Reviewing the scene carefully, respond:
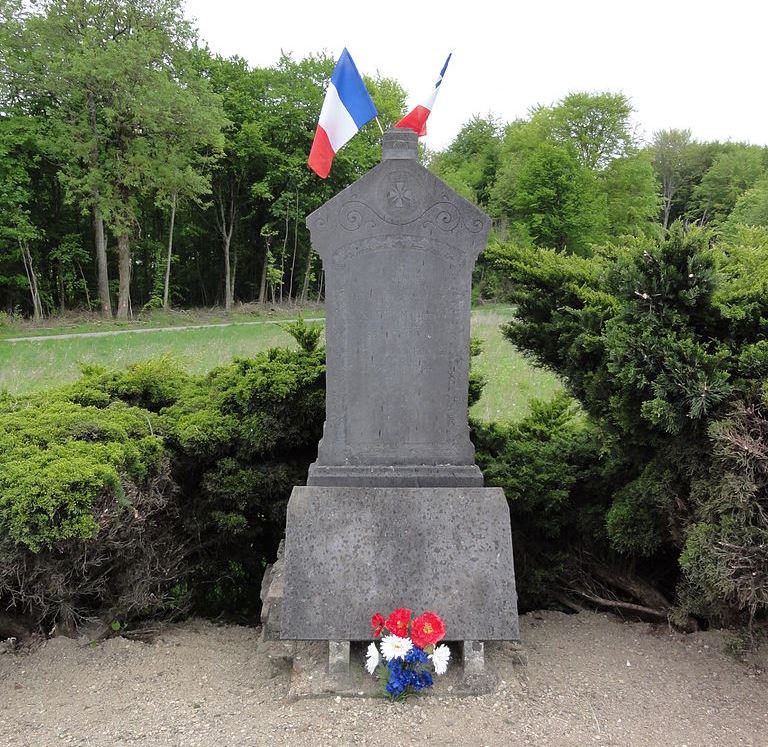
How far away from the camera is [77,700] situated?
10.3 feet

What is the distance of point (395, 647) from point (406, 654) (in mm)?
61

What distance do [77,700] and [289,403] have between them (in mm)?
2232

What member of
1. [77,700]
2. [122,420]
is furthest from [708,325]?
[77,700]

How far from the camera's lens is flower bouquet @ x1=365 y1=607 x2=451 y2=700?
3.09m

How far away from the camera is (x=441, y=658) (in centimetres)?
313

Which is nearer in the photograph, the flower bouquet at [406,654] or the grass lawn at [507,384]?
the flower bouquet at [406,654]

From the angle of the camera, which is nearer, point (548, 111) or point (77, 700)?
point (77, 700)

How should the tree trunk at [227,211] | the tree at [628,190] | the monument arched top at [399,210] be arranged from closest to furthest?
1. the monument arched top at [399,210]
2. the tree trunk at [227,211]
3. the tree at [628,190]

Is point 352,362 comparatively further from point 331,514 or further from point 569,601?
point 569,601

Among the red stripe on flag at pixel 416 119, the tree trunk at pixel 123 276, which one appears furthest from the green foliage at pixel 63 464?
the tree trunk at pixel 123 276

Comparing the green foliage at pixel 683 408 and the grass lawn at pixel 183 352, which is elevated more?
the green foliage at pixel 683 408

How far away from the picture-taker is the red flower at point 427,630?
123 inches

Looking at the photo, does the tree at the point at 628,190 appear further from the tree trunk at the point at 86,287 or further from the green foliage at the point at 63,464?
the green foliage at the point at 63,464

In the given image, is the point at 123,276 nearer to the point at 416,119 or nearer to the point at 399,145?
the point at 416,119
